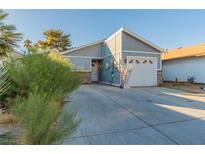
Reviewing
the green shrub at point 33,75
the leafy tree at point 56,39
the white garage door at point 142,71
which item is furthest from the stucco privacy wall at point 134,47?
the leafy tree at point 56,39

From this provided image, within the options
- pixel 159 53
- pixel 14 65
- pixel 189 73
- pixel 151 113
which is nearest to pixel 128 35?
pixel 159 53

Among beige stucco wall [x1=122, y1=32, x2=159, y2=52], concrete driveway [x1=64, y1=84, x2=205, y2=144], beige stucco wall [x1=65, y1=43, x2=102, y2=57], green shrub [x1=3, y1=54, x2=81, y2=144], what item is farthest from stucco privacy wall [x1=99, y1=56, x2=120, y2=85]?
concrete driveway [x1=64, y1=84, x2=205, y2=144]

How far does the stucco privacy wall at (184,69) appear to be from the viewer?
660 inches

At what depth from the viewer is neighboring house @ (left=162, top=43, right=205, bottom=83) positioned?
55.0ft

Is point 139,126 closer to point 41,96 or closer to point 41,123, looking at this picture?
point 41,96

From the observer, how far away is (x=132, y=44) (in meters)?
15.4

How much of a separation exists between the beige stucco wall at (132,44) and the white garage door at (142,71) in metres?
0.75

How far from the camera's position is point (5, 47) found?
6.60m

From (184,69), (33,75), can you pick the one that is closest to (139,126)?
(33,75)

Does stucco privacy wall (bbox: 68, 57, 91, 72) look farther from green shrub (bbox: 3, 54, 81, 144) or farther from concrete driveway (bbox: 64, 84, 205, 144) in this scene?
concrete driveway (bbox: 64, 84, 205, 144)
